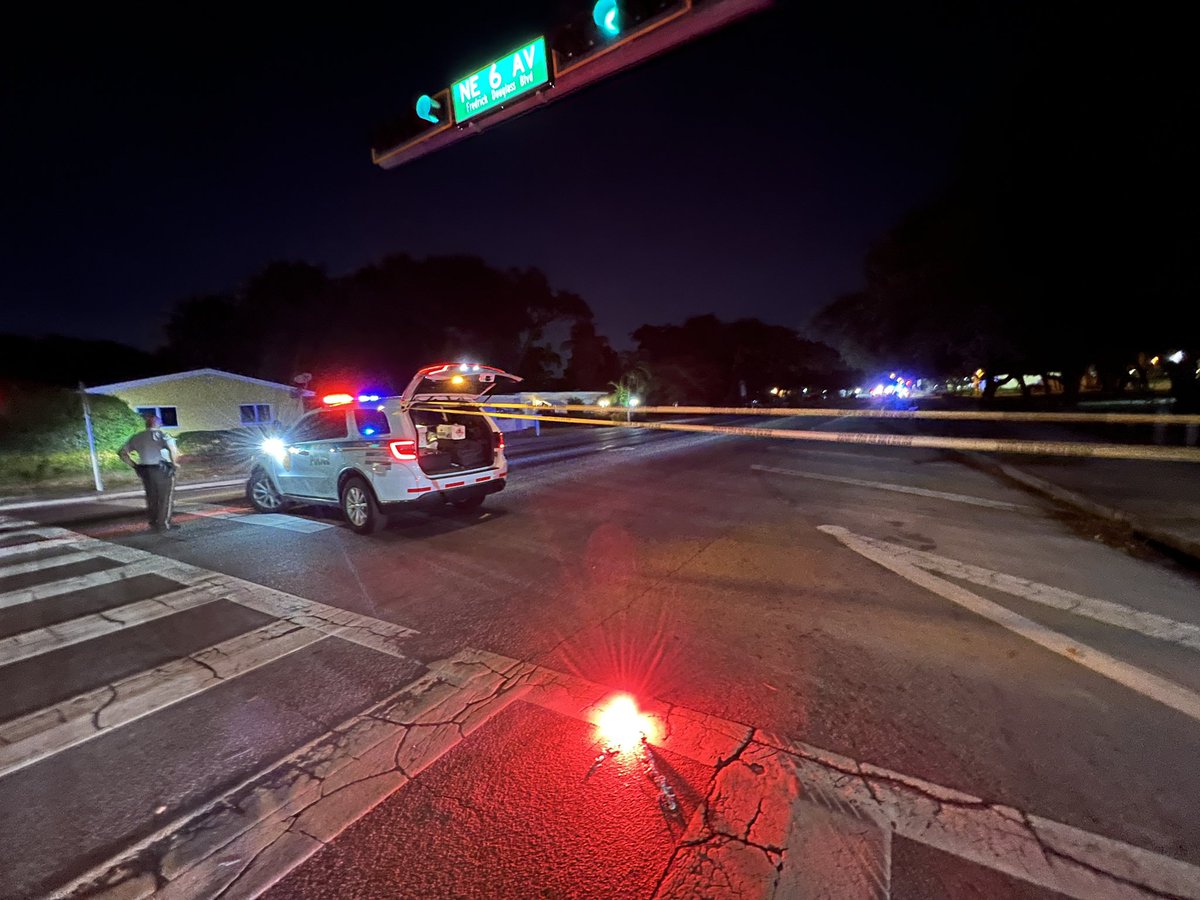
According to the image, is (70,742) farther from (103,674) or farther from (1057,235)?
(1057,235)

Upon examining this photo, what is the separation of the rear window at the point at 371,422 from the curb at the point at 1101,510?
8886 mm

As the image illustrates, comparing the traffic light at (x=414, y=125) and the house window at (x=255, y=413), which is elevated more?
the traffic light at (x=414, y=125)

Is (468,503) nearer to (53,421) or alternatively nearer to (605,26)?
(605,26)

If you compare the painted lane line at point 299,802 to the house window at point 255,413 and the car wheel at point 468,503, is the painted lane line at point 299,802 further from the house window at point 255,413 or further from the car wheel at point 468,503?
the house window at point 255,413

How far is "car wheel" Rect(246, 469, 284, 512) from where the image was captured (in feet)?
27.8

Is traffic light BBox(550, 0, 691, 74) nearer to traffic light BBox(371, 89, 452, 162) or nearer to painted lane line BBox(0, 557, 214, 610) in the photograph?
traffic light BBox(371, 89, 452, 162)

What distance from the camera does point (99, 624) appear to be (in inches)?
173

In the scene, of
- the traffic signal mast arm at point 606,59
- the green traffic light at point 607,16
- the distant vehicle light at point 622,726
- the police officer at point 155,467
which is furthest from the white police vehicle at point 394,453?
the distant vehicle light at point 622,726

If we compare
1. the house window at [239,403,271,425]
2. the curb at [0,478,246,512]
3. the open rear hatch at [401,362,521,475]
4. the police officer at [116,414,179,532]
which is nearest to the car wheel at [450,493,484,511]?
the open rear hatch at [401,362,521,475]

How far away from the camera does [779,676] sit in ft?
10.9

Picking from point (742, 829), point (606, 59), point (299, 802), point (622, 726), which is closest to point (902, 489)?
point (606, 59)

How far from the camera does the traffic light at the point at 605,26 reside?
5324 millimetres

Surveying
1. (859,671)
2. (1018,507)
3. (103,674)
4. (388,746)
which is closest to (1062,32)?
(1018,507)

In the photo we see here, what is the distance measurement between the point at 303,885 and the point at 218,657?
240 cm
